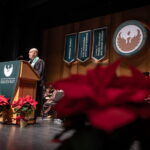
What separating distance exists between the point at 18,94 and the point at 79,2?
11.4ft

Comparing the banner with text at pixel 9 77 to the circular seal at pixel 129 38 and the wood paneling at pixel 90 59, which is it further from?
the circular seal at pixel 129 38

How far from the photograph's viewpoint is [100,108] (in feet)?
1.13

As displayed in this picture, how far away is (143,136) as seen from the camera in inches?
15.1

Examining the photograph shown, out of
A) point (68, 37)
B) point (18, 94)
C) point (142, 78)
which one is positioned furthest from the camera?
point (68, 37)

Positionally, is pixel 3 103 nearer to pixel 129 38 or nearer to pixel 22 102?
pixel 22 102

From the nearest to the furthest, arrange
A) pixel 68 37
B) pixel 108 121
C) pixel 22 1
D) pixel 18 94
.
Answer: pixel 108 121 → pixel 18 94 → pixel 22 1 → pixel 68 37

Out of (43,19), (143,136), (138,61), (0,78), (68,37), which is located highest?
(43,19)

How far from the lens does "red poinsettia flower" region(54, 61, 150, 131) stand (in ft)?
1.06

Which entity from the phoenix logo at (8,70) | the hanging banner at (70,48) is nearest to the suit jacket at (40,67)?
the phoenix logo at (8,70)

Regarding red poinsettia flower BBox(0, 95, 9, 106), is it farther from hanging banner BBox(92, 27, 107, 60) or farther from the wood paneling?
hanging banner BBox(92, 27, 107, 60)

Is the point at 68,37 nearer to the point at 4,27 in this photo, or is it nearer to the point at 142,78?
the point at 4,27

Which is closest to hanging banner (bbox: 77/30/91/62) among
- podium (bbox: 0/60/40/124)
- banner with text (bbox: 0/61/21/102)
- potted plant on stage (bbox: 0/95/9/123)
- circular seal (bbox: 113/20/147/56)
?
circular seal (bbox: 113/20/147/56)

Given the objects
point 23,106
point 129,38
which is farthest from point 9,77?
point 129,38

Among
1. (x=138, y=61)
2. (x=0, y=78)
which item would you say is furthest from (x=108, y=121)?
(x=138, y=61)
